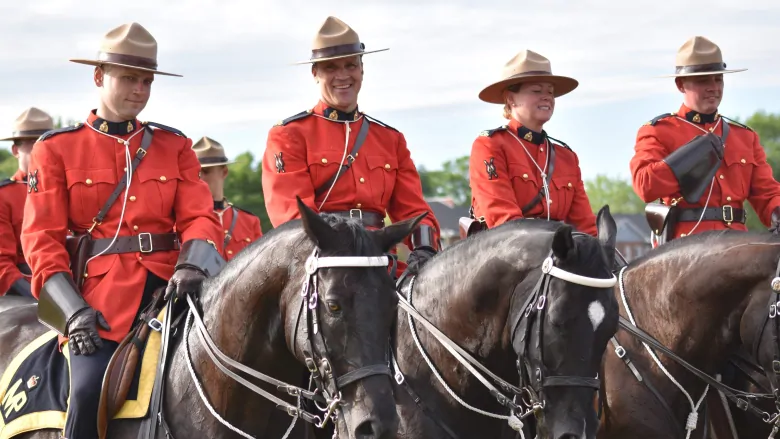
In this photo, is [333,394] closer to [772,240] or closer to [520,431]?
[520,431]

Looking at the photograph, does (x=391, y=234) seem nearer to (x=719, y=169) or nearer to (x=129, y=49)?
(x=129, y=49)

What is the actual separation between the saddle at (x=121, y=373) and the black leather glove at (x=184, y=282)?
185mm

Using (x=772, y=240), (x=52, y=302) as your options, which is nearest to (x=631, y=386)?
(x=772, y=240)

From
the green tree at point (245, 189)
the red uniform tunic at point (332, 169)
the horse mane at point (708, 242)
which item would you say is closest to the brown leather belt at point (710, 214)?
the horse mane at point (708, 242)

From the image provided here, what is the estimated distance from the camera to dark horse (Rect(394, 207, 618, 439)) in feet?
18.3

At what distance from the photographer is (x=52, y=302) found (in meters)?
6.14

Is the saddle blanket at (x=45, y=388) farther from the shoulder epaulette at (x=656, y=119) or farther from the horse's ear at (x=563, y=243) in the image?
the shoulder epaulette at (x=656, y=119)

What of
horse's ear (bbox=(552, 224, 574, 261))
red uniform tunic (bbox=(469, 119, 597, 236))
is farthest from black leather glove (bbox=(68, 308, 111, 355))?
red uniform tunic (bbox=(469, 119, 597, 236))

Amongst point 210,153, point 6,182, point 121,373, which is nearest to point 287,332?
point 121,373

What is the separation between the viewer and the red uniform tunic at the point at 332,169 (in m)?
7.28

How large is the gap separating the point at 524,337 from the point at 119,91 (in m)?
2.62

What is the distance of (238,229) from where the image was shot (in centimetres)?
1449

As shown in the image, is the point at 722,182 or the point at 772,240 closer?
the point at 772,240

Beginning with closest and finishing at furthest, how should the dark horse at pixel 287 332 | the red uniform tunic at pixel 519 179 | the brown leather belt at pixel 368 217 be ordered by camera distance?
the dark horse at pixel 287 332
the brown leather belt at pixel 368 217
the red uniform tunic at pixel 519 179
